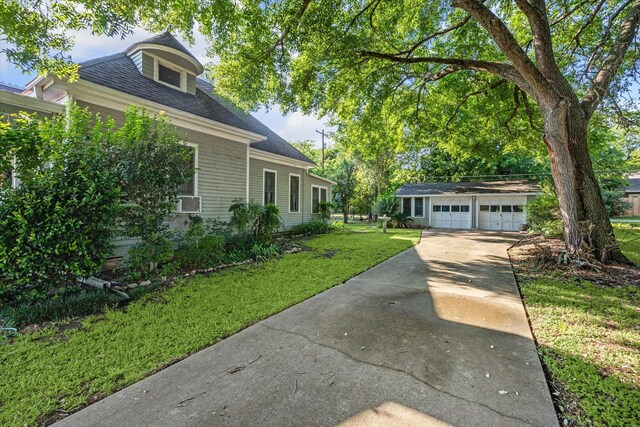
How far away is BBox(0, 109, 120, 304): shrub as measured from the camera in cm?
364

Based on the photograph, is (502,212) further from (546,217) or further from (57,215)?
(57,215)

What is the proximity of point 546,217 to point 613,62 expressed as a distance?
549 centimetres

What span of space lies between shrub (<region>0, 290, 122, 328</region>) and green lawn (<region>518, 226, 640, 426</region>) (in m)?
5.29

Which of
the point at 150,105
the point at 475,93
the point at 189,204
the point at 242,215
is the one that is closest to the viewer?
the point at 150,105

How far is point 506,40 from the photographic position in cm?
584

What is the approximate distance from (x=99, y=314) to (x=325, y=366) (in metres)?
3.29

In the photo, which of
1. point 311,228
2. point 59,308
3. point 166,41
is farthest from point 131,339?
point 311,228

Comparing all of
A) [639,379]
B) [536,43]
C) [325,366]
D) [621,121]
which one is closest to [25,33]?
[325,366]

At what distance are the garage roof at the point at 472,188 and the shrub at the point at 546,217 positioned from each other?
6.35m

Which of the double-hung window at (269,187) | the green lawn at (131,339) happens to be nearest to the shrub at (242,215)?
the green lawn at (131,339)

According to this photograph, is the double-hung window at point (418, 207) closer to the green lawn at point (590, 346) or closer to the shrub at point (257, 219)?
the shrub at point (257, 219)

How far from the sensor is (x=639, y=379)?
7.73ft

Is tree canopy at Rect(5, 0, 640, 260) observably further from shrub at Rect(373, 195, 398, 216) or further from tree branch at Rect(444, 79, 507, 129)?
shrub at Rect(373, 195, 398, 216)

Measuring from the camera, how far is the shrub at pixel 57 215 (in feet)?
11.9
